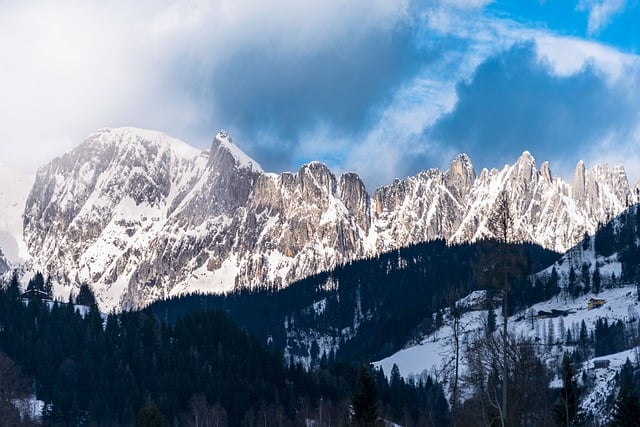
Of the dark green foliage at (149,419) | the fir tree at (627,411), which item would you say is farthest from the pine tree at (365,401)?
the dark green foliage at (149,419)

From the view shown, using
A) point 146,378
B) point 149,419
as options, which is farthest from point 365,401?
point 146,378

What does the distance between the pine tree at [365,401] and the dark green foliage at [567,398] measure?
14.2m

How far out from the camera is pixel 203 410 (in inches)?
6447

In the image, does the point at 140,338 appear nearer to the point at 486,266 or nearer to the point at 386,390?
the point at 386,390

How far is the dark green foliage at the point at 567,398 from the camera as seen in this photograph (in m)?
75.6

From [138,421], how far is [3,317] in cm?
10236

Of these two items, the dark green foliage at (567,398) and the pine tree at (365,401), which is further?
the pine tree at (365,401)

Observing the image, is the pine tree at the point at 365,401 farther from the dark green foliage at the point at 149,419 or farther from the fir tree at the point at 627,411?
the dark green foliage at the point at 149,419

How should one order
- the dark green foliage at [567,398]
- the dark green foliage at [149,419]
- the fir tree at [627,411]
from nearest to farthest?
the dark green foliage at [567,398] < the fir tree at [627,411] < the dark green foliage at [149,419]

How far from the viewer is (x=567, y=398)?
251 feet

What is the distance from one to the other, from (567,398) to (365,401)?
49.5 ft

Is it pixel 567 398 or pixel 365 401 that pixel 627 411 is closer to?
pixel 567 398

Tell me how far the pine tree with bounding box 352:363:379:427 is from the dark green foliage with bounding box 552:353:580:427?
1422 centimetres

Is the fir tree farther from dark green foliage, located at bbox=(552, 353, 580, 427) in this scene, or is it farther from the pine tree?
the pine tree
